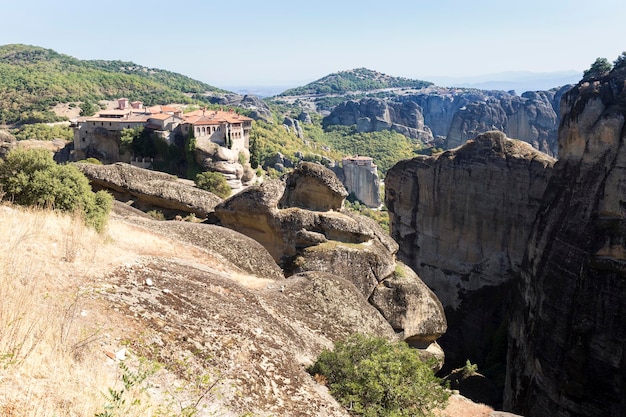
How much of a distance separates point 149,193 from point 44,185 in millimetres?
12988

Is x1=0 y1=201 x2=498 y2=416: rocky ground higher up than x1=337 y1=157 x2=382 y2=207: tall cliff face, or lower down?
higher up

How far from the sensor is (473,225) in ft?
149

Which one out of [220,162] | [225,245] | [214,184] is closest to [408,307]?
[225,245]

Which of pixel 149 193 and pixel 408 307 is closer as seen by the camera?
pixel 408 307

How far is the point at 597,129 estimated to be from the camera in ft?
96.7

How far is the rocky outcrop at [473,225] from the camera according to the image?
43.1 metres

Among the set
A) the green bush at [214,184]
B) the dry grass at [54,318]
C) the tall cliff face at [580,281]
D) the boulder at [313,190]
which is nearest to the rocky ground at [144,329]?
the dry grass at [54,318]

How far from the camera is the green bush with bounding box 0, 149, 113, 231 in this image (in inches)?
569

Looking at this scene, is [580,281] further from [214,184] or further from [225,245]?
[214,184]

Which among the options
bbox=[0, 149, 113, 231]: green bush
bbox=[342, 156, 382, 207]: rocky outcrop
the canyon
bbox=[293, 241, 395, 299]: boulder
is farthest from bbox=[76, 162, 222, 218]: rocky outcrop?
bbox=[342, 156, 382, 207]: rocky outcrop

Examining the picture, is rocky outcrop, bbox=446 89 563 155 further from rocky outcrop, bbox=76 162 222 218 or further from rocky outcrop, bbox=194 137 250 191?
rocky outcrop, bbox=76 162 222 218

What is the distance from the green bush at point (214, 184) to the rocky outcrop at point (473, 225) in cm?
1789

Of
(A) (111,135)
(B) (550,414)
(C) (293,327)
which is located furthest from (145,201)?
(A) (111,135)

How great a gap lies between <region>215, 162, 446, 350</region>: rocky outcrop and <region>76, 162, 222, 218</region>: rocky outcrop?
398cm
